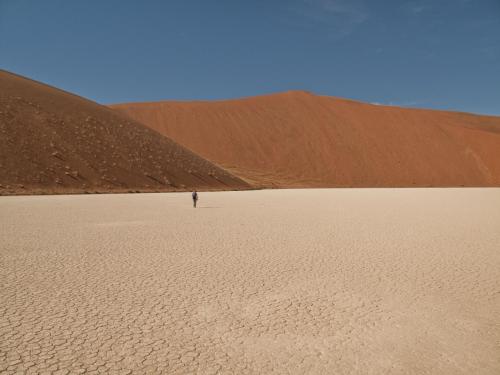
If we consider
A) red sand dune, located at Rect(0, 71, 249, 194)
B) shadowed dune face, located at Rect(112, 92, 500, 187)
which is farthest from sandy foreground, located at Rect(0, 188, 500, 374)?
shadowed dune face, located at Rect(112, 92, 500, 187)

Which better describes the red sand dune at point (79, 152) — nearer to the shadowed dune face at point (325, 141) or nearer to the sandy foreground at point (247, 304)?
the shadowed dune face at point (325, 141)

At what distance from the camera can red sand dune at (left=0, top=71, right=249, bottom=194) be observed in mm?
28594

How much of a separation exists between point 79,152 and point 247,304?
33591 millimetres

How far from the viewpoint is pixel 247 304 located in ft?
16.6

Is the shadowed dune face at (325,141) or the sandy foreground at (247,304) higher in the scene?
the shadowed dune face at (325,141)

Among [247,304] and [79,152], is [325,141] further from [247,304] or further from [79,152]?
[247,304]

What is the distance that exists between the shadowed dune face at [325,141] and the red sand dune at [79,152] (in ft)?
39.1

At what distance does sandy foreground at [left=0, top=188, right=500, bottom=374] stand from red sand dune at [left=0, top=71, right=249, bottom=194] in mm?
20770

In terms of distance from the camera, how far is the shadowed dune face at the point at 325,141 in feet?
188

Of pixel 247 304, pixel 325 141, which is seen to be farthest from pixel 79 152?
pixel 325 141

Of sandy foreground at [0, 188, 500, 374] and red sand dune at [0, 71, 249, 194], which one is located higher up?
red sand dune at [0, 71, 249, 194]

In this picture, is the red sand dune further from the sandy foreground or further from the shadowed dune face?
the sandy foreground

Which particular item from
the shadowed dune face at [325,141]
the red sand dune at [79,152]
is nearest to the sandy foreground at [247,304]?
the red sand dune at [79,152]

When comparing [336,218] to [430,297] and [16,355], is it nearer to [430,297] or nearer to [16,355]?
[430,297]
